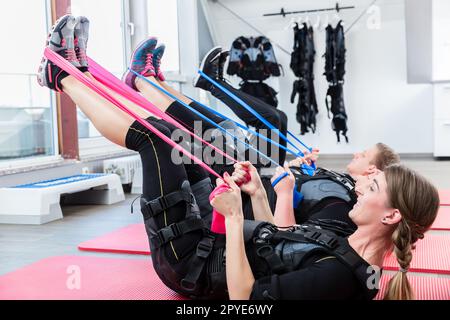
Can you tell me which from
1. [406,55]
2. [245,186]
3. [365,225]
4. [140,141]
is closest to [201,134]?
[245,186]

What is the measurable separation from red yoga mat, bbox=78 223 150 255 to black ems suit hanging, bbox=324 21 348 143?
14.5 feet

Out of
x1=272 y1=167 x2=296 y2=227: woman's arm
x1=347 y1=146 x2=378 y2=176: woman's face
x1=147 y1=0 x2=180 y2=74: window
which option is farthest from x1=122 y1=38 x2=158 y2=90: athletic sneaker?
x1=147 y1=0 x2=180 y2=74: window

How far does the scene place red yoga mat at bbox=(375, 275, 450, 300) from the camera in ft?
6.11

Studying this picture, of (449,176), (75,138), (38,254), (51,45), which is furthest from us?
(449,176)

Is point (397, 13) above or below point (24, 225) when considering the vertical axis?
above

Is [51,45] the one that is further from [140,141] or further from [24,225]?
[24,225]

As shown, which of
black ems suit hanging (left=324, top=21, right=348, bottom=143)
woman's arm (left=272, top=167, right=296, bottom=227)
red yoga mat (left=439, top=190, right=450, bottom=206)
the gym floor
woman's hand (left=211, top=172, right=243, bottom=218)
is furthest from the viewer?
black ems suit hanging (left=324, top=21, right=348, bottom=143)

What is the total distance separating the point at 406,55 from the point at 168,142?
229 inches

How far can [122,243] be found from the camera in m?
2.81

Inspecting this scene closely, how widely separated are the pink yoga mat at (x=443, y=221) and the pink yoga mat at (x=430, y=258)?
232 mm

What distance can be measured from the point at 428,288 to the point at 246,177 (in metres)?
0.82

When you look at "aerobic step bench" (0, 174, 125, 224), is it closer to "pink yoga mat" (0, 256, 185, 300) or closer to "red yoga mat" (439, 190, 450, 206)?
"pink yoga mat" (0, 256, 185, 300)

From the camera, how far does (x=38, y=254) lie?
2654mm
